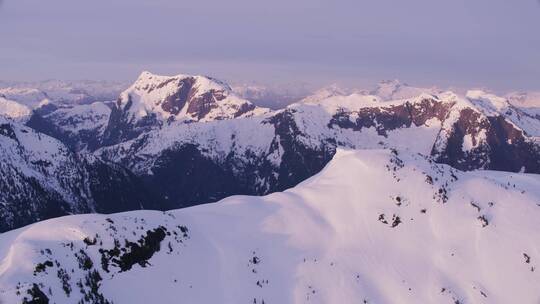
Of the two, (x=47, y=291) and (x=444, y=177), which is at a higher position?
(x=47, y=291)

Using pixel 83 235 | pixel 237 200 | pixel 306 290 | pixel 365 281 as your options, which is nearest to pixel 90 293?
pixel 83 235

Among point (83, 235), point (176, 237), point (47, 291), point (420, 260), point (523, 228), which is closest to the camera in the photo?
point (47, 291)

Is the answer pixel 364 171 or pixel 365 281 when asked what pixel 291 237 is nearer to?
pixel 365 281

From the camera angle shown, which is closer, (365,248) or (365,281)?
(365,281)

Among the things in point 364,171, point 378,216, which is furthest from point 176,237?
point 364,171

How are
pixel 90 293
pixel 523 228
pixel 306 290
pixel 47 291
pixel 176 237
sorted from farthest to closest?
pixel 523 228, pixel 176 237, pixel 306 290, pixel 90 293, pixel 47 291

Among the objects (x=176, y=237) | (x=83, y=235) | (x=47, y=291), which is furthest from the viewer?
(x=176, y=237)

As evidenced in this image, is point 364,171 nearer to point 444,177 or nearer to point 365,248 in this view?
point 444,177
